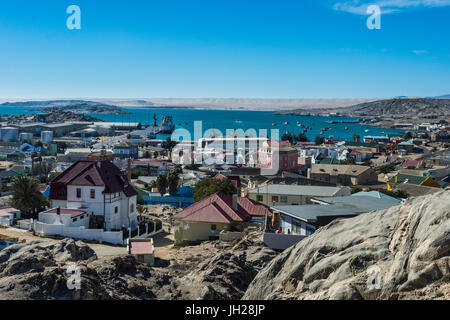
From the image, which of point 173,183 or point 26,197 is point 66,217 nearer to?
point 26,197

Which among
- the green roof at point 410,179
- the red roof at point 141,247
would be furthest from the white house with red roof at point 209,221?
the green roof at point 410,179

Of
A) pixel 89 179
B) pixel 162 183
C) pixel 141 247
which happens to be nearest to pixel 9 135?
pixel 162 183

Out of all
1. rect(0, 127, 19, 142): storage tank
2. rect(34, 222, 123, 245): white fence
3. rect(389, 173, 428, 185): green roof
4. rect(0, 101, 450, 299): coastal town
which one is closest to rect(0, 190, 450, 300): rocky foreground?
rect(0, 101, 450, 299): coastal town

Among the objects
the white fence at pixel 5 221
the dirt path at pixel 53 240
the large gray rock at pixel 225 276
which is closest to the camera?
the large gray rock at pixel 225 276

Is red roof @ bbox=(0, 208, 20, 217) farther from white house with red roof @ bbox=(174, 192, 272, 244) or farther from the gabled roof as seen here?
the gabled roof

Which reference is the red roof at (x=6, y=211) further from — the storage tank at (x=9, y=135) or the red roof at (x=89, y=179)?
the storage tank at (x=9, y=135)
